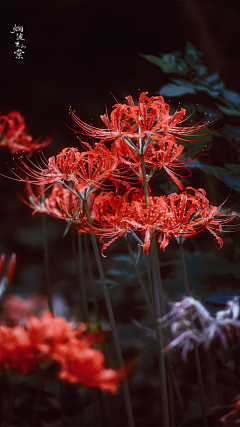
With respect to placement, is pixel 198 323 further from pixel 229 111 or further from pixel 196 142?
pixel 229 111

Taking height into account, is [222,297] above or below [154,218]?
below

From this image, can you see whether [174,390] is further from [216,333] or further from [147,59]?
[147,59]

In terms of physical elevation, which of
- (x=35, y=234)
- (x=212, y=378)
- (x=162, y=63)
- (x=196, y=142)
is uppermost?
(x=162, y=63)

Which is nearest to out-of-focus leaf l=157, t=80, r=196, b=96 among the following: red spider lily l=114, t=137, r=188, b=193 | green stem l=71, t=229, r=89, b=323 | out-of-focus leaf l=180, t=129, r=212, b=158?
out-of-focus leaf l=180, t=129, r=212, b=158

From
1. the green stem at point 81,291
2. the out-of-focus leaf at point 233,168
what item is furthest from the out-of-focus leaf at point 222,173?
the green stem at point 81,291

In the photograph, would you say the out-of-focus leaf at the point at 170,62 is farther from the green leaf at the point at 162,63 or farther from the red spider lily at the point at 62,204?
the red spider lily at the point at 62,204

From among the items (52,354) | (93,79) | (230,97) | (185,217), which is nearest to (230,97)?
(230,97)
